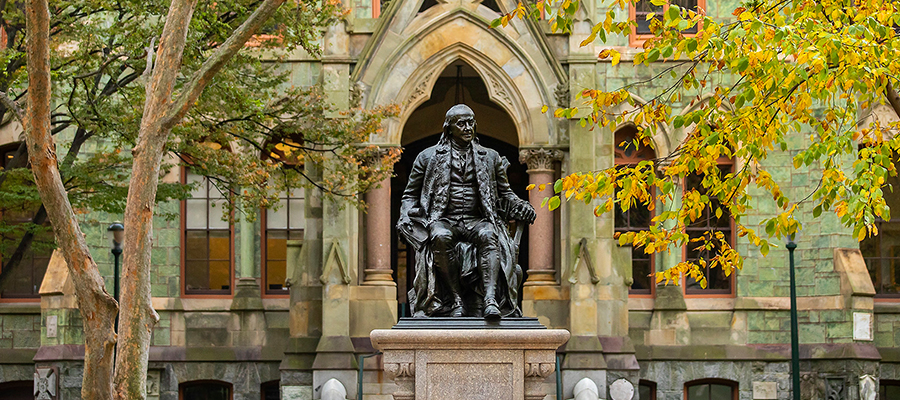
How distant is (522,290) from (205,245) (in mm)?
5772

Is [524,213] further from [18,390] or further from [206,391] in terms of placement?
[18,390]

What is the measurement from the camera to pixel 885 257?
73.7 feet

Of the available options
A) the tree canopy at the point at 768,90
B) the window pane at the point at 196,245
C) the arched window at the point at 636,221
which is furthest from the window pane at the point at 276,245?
the tree canopy at the point at 768,90

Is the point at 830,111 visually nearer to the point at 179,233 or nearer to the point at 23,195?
the point at 23,195

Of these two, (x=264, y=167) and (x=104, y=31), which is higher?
(x=104, y=31)

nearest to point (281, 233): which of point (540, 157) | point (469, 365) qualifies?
point (540, 157)

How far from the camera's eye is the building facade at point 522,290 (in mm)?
20297

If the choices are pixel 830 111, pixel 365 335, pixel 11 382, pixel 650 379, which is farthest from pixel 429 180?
pixel 11 382

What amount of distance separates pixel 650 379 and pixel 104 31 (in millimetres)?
10860

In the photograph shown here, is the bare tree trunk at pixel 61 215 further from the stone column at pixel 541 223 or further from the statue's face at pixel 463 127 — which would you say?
the stone column at pixel 541 223

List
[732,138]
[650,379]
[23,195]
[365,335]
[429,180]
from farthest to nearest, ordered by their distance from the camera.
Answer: [650,379] → [365,335] → [23,195] → [732,138] → [429,180]

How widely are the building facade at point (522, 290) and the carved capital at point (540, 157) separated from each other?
0.03 m

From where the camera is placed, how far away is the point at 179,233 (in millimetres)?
22109

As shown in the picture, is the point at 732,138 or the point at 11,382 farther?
the point at 11,382
